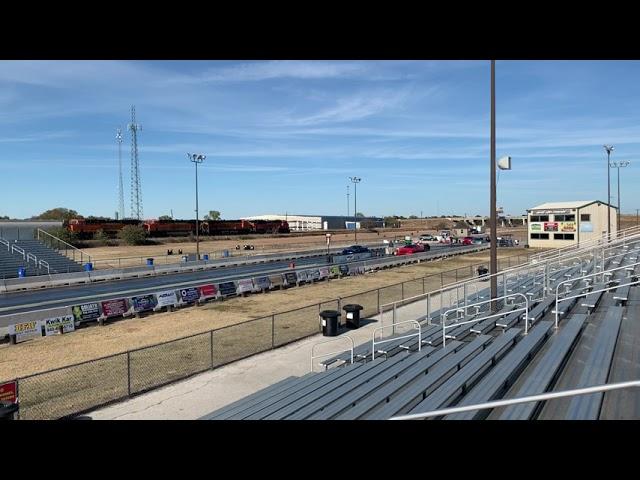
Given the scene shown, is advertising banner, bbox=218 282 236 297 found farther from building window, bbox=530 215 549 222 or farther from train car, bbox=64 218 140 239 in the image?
train car, bbox=64 218 140 239

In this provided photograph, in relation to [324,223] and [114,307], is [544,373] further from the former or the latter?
[324,223]

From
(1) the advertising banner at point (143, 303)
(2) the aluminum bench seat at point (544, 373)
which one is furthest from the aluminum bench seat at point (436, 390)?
(1) the advertising banner at point (143, 303)

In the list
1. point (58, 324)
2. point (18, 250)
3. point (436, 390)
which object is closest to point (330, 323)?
point (436, 390)

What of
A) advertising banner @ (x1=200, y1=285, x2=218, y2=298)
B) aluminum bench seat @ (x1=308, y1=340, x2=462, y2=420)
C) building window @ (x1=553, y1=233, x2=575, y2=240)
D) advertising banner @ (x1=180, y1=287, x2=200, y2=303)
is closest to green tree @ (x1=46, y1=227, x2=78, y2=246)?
advertising banner @ (x1=200, y1=285, x2=218, y2=298)

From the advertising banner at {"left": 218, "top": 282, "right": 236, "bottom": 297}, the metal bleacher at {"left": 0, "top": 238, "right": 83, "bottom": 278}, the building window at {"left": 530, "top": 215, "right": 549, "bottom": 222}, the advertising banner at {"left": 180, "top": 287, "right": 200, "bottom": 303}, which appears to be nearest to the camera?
the advertising banner at {"left": 180, "top": 287, "right": 200, "bottom": 303}

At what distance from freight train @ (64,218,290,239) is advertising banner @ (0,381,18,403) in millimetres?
66431

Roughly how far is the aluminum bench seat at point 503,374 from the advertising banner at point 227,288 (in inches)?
720

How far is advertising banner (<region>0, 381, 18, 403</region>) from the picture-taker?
8617 millimetres

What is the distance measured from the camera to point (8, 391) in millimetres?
8695

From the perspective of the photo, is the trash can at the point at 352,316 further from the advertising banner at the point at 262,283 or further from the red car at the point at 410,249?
the red car at the point at 410,249

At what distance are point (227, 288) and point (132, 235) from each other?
4943 centimetres
